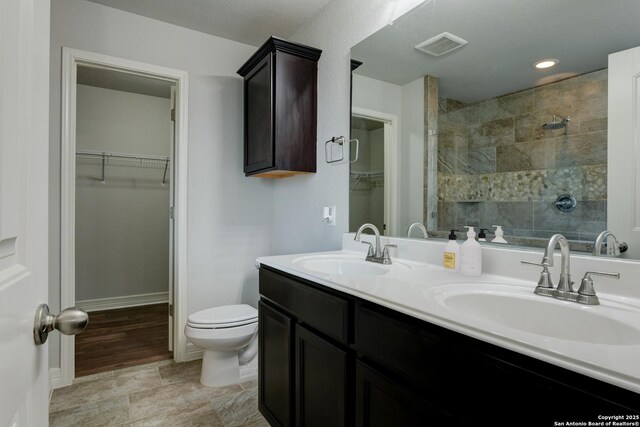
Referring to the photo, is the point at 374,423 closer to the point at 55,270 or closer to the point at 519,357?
the point at 519,357

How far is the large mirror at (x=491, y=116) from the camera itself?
112 centimetres

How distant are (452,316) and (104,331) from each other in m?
3.30

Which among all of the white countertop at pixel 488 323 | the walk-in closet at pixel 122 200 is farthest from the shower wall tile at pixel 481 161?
the walk-in closet at pixel 122 200

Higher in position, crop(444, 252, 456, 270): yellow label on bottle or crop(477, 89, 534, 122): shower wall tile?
crop(477, 89, 534, 122): shower wall tile

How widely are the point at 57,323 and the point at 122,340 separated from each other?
2.79 m

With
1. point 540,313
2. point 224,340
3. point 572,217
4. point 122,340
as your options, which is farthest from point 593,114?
point 122,340

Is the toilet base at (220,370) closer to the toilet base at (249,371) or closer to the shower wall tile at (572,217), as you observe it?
the toilet base at (249,371)

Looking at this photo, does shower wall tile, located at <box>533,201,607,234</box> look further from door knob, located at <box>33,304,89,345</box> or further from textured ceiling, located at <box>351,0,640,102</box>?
door knob, located at <box>33,304,89,345</box>

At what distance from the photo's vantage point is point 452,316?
0.83m

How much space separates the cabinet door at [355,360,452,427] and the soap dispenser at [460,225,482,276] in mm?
544

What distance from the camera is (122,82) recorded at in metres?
3.47

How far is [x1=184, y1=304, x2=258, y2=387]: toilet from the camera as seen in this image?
2.13 m

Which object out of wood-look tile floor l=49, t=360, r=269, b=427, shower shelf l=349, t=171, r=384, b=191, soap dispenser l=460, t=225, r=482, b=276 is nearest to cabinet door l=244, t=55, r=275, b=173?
shower shelf l=349, t=171, r=384, b=191

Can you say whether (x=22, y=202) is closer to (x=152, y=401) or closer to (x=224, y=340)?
(x=224, y=340)
